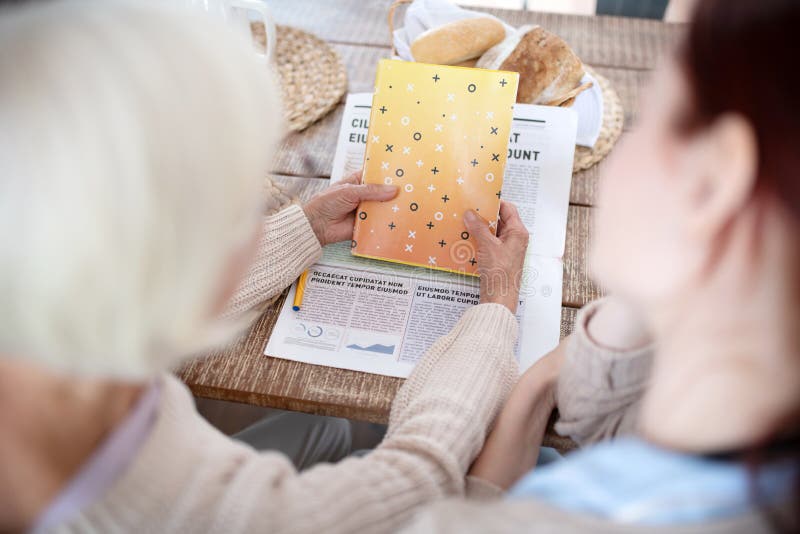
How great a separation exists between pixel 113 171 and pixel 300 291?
0.49m

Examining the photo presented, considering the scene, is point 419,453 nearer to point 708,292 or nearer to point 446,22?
point 708,292

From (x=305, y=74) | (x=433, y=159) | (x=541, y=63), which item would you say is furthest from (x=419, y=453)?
(x=305, y=74)

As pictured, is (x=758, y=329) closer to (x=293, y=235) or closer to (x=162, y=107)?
(x=162, y=107)

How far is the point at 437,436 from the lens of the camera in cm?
63

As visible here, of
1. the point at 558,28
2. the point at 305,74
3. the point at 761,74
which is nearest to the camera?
the point at 761,74

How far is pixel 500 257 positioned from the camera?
799mm

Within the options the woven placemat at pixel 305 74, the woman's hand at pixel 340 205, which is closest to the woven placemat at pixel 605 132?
the woman's hand at pixel 340 205

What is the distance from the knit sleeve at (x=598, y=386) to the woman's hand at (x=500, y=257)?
14 cm

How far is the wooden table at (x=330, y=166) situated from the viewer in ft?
2.36

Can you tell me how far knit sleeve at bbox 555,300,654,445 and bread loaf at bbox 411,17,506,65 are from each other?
0.48 metres

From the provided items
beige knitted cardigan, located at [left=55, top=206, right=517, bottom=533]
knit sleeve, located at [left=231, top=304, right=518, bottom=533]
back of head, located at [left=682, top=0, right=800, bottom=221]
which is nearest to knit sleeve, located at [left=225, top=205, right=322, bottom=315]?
beige knitted cardigan, located at [left=55, top=206, right=517, bottom=533]

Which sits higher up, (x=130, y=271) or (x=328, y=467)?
(x=130, y=271)

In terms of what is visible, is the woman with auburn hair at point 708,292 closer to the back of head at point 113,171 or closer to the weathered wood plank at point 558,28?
the back of head at point 113,171

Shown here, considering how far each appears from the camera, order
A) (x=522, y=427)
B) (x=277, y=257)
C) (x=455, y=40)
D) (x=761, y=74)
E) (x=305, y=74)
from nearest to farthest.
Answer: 1. (x=761, y=74)
2. (x=522, y=427)
3. (x=277, y=257)
4. (x=455, y=40)
5. (x=305, y=74)
